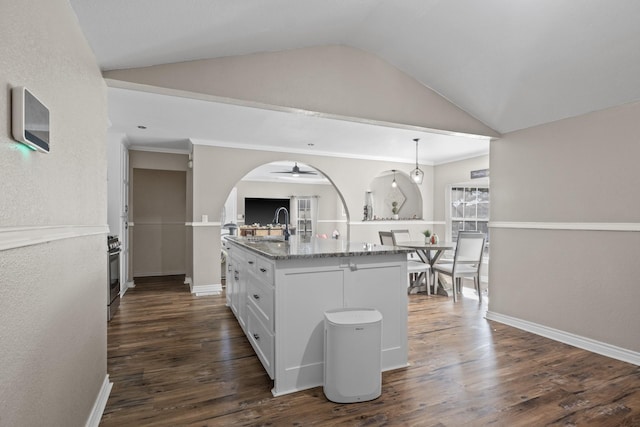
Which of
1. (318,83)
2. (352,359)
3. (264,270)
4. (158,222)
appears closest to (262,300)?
(264,270)

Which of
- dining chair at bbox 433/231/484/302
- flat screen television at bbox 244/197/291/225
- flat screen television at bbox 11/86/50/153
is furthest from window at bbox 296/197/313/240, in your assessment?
flat screen television at bbox 11/86/50/153

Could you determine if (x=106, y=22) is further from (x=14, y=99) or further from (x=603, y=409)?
(x=603, y=409)

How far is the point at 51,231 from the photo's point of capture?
1.20m

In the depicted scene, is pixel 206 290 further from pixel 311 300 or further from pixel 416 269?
pixel 311 300

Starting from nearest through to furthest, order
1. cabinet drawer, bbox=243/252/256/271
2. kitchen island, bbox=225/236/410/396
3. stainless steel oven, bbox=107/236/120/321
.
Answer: kitchen island, bbox=225/236/410/396 → cabinet drawer, bbox=243/252/256/271 → stainless steel oven, bbox=107/236/120/321

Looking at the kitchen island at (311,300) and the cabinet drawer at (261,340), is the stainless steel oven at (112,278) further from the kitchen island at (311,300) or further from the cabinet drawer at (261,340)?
the kitchen island at (311,300)

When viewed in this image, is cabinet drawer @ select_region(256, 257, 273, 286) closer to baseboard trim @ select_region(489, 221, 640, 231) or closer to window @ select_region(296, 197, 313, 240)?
baseboard trim @ select_region(489, 221, 640, 231)

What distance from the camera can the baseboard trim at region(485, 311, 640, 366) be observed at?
2633mm

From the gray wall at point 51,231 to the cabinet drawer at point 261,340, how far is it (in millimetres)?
1010

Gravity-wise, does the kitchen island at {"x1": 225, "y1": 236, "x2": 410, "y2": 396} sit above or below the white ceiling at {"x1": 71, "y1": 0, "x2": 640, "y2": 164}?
below

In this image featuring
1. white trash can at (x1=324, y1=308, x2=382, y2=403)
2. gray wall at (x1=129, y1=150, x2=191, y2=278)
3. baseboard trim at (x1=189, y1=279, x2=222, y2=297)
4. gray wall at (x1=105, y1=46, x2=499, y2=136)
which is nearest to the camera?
white trash can at (x1=324, y1=308, x2=382, y2=403)

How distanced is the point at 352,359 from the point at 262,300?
2.64ft

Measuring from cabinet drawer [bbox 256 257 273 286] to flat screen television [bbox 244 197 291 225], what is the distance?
7161 millimetres

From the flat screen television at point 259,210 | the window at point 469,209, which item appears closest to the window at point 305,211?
the flat screen television at point 259,210
